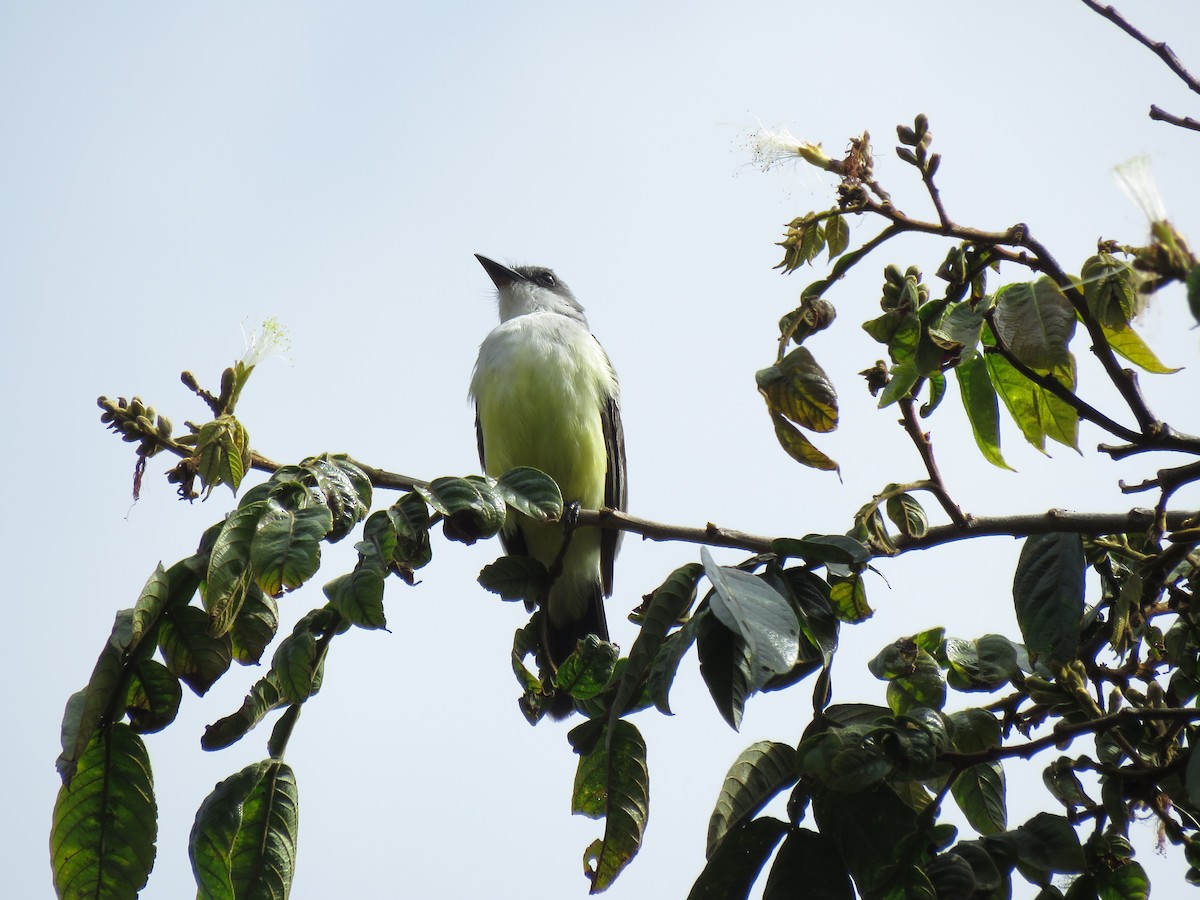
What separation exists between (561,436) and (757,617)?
3347 millimetres

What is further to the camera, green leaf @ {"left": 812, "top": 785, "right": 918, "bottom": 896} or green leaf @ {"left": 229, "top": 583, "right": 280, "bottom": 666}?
green leaf @ {"left": 229, "top": 583, "right": 280, "bottom": 666}

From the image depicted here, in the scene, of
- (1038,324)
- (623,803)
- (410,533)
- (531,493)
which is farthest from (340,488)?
(1038,324)

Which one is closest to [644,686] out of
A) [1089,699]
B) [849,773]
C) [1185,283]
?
[849,773]

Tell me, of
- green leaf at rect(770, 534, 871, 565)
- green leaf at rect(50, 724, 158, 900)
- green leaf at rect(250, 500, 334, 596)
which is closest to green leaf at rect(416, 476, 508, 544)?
green leaf at rect(250, 500, 334, 596)

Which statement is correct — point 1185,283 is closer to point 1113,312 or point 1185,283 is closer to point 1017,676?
point 1113,312

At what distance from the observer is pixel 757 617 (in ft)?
4.92

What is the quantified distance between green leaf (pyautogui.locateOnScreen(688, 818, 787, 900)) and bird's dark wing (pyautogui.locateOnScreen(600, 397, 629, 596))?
11.7 feet

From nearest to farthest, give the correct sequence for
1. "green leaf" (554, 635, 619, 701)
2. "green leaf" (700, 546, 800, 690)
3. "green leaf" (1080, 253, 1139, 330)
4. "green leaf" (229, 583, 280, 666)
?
"green leaf" (700, 546, 800, 690)
"green leaf" (1080, 253, 1139, 330)
"green leaf" (229, 583, 280, 666)
"green leaf" (554, 635, 619, 701)

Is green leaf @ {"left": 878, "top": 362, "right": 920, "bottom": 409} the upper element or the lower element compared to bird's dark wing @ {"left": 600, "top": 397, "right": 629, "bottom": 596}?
lower

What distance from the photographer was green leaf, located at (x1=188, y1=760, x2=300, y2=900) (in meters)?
1.70

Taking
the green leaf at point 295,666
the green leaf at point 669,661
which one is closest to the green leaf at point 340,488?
the green leaf at point 295,666

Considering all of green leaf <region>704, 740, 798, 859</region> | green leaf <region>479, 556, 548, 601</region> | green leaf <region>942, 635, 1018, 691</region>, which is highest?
green leaf <region>479, 556, 548, 601</region>

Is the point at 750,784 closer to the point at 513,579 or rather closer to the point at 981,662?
the point at 981,662

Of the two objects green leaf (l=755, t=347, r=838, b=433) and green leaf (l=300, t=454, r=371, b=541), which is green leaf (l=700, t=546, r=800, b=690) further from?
green leaf (l=300, t=454, r=371, b=541)
